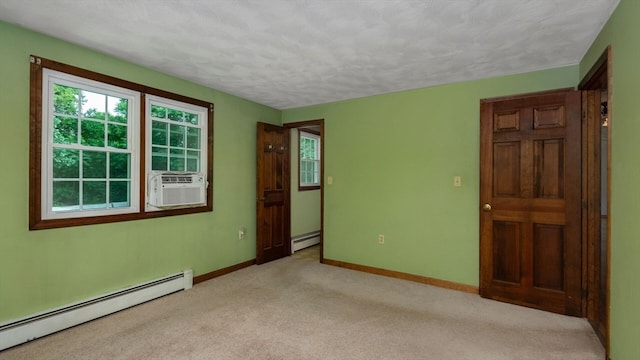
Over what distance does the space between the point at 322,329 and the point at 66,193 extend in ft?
8.23

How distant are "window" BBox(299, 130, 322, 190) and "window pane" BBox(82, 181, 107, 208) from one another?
3.25 metres

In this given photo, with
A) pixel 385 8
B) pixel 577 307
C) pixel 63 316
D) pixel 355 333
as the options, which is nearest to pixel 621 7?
pixel 385 8

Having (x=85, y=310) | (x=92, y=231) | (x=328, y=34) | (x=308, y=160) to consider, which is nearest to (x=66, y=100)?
(x=92, y=231)

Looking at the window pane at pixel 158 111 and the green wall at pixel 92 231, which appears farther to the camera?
the window pane at pixel 158 111

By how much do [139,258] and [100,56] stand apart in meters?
1.98

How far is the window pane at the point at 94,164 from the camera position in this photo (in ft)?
8.90

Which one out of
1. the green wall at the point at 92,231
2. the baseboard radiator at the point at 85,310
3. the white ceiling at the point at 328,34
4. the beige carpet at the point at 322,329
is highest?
the white ceiling at the point at 328,34

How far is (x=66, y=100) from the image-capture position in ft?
8.51

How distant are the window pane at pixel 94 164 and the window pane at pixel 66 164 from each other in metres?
0.05

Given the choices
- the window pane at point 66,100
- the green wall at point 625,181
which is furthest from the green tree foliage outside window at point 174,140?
the green wall at point 625,181

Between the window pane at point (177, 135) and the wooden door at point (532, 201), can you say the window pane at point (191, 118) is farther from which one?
the wooden door at point (532, 201)

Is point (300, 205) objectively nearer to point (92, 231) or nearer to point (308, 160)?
point (308, 160)

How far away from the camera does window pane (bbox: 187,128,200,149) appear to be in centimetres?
362

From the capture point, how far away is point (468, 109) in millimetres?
3441
